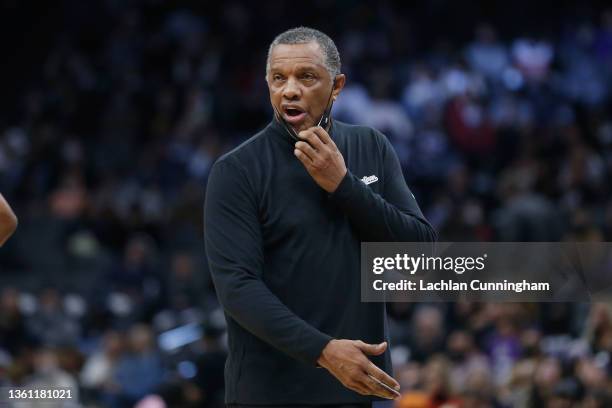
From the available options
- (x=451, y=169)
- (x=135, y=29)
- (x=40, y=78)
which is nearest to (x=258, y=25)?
(x=135, y=29)

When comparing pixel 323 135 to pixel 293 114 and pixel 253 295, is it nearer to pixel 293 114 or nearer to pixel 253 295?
pixel 293 114

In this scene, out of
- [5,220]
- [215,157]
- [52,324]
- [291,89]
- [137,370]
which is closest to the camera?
[291,89]

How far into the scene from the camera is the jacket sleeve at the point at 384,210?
375 centimetres

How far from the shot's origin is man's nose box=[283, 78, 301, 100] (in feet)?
12.6

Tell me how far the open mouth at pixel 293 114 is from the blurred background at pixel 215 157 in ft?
15.3

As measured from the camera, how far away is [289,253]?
12.6 feet

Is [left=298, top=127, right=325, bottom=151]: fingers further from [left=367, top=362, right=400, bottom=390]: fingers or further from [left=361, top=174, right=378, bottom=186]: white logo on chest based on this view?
[left=367, top=362, right=400, bottom=390]: fingers

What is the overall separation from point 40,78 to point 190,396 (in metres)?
9.00

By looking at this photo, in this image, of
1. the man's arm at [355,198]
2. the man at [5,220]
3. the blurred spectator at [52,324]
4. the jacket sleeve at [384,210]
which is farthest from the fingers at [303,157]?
the blurred spectator at [52,324]

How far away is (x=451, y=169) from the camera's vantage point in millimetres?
14055

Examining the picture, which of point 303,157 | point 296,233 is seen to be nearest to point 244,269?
point 296,233

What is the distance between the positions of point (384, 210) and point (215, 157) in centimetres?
1126

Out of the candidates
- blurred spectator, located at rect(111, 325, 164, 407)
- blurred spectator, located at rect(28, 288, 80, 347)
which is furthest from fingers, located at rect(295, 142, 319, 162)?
blurred spectator, located at rect(28, 288, 80, 347)

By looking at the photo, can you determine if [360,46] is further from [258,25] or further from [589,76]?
[589,76]
